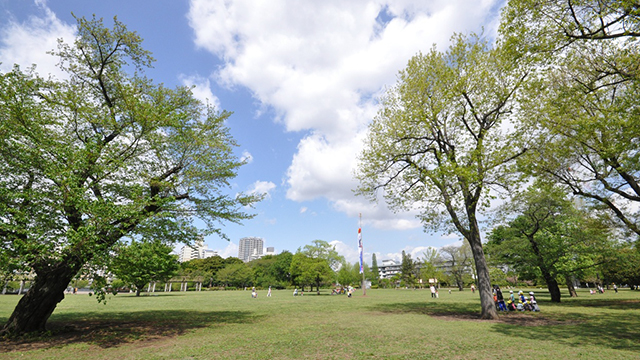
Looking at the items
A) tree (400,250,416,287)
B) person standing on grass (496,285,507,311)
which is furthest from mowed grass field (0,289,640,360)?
tree (400,250,416,287)

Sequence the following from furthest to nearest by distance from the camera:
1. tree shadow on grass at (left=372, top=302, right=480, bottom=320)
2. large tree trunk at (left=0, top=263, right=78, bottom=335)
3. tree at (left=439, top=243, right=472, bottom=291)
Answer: tree at (left=439, top=243, right=472, bottom=291), tree shadow on grass at (left=372, top=302, right=480, bottom=320), large tree trunk at (left=0, top=263, right=78, bottom=335)

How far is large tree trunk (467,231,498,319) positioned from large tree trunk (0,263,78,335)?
18758 millimetres

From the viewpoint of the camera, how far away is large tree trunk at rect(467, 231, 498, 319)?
15.7 metres

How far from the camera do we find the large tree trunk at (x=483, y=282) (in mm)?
15695

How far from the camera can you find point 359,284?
102 metres

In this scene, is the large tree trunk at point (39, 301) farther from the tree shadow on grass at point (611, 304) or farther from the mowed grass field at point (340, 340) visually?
the tree shadow on grass at point (611, 304)

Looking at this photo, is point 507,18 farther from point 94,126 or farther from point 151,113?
point 94,126

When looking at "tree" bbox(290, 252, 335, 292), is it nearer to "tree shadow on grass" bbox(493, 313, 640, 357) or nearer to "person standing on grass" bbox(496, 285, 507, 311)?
"person standing on grass" bbox(496, 285, 507, 311)

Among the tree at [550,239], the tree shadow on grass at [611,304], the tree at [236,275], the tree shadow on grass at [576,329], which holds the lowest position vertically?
the tree shadow on grass at [611,304]

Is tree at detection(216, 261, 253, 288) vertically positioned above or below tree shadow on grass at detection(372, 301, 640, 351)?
above

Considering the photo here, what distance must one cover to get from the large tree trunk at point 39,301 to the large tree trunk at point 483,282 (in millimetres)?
18758

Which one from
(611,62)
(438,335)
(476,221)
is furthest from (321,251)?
(611,62)

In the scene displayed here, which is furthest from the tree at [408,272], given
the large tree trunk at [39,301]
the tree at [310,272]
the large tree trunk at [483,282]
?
the large tree trunk at [39,301]

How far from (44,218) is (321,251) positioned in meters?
52.5
